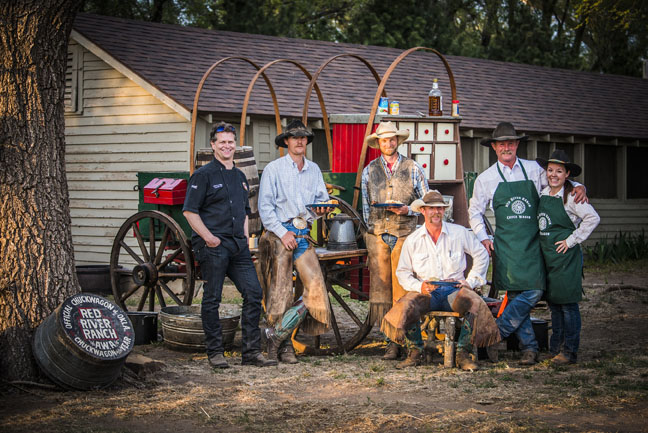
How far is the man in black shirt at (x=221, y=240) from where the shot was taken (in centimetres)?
658

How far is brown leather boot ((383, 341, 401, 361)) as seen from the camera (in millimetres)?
7066

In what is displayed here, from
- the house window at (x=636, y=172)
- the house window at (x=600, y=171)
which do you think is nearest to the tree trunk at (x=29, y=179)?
the house window at (x=600, y=171)

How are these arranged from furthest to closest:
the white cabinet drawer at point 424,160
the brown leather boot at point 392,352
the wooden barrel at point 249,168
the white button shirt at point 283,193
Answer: the white cabinet drawer at point 424,160 → the wooden barrel at point 249,168 → the brown leather boot at point 392,352 → the white button shirt at point 283,193

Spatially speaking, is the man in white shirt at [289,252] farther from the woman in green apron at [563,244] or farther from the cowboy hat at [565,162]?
the cowboy hat at [565,162]

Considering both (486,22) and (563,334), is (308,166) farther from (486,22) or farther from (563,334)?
(486,22)

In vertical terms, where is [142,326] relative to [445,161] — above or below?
below

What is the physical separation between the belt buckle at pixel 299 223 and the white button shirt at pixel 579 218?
2.13 metres

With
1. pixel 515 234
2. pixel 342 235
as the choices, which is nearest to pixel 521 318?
pixel 515 234

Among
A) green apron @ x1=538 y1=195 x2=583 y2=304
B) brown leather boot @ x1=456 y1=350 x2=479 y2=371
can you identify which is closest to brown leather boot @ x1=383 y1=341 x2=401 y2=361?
brown leather boot @ x1=456 y1=350 x2=479 y2=371

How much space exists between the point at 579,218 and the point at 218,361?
10.6 ft

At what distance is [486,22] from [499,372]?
22.8m

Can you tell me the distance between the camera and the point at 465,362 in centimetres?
650

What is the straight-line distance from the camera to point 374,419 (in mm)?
4988

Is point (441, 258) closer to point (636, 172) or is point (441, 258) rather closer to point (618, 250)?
point (618, 250)
